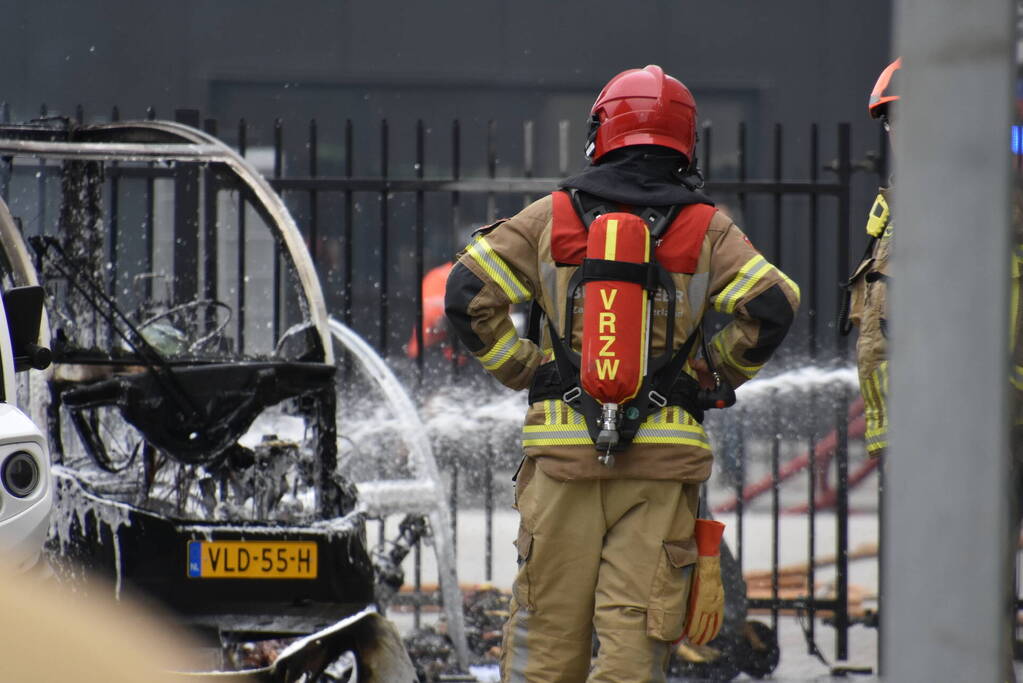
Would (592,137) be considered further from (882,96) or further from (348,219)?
(348,219)

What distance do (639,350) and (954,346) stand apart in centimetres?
174

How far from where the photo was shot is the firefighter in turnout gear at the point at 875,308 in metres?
3.82

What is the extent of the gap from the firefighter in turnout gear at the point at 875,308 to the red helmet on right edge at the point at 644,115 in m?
0.56

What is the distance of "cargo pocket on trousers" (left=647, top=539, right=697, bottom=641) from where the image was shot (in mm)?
3430

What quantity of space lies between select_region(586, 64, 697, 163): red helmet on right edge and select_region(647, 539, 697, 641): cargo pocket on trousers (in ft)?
3.21

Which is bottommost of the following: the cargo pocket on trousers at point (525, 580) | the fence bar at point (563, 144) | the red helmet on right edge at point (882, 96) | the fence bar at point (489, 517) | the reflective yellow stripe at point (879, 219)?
the fence bar at point (489, 517)

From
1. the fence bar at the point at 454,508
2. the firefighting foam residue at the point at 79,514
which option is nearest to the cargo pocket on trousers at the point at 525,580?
the firefighting foam residue at the point at 79,514

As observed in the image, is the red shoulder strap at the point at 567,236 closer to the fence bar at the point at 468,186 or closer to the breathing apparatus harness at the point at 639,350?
the breathing apparatus harness at the point at 639,350

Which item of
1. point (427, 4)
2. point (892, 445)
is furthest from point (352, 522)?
point (427, 4)

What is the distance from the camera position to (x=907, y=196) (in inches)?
68.2

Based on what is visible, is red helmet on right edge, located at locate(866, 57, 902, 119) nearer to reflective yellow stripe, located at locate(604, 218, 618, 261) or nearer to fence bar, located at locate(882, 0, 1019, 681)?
reflective yellow stripe, located at locate(604, 218, 618, 261)

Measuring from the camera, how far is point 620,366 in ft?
11.2

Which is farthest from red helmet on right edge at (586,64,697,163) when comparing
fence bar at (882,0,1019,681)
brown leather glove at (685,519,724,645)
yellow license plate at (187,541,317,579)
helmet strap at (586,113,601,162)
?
fence bar at (882,0,1019,681)

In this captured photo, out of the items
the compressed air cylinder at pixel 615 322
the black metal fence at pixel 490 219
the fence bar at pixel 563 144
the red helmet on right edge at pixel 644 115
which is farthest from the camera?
the fence bar at pixel 563 144
